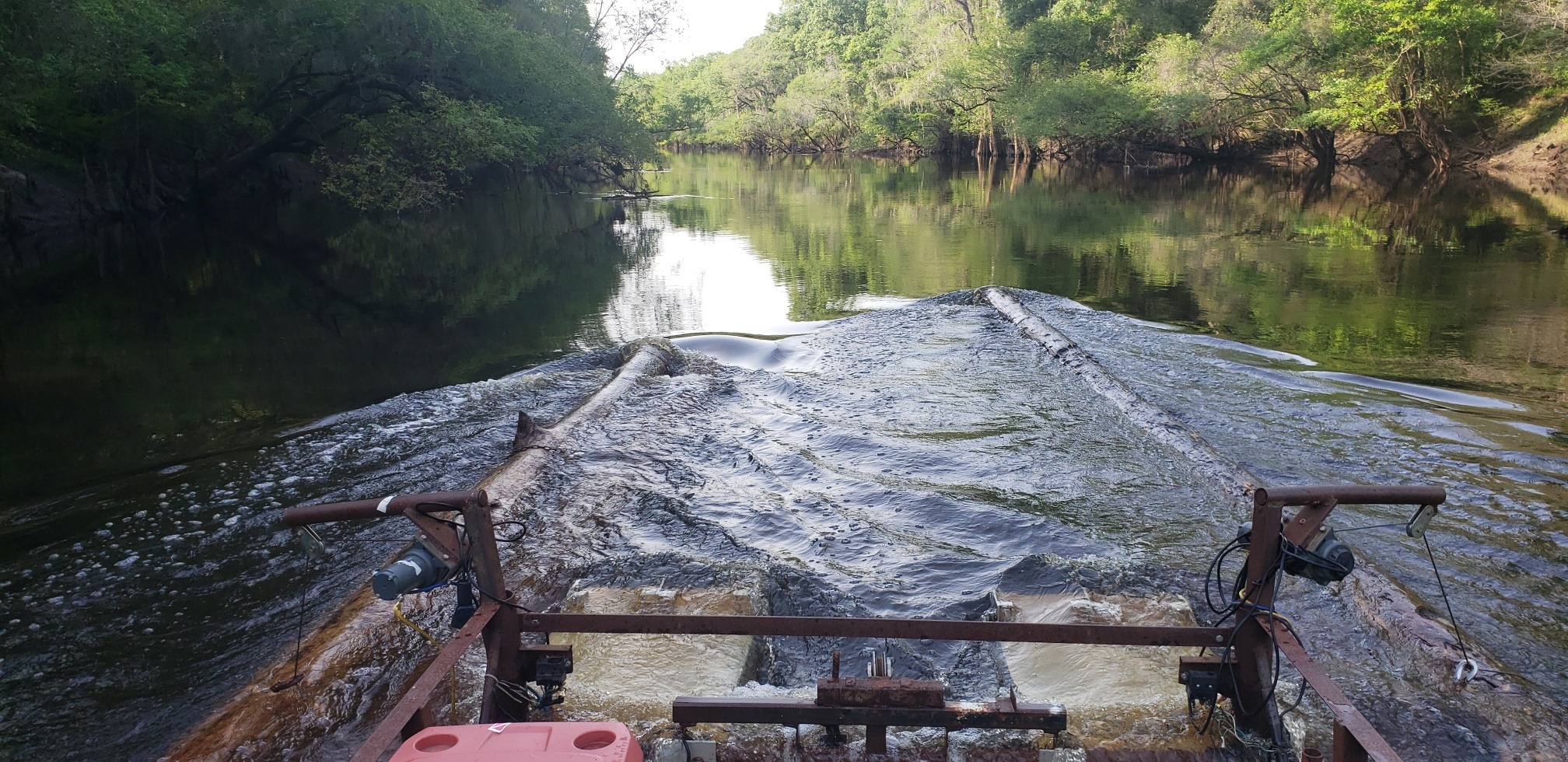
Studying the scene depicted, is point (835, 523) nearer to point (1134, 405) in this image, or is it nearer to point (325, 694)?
point (325, 694)

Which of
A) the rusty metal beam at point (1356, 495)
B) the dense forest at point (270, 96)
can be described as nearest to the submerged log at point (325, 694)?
the rusty metal beam at point (1356, 495)

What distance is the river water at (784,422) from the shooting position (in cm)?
545

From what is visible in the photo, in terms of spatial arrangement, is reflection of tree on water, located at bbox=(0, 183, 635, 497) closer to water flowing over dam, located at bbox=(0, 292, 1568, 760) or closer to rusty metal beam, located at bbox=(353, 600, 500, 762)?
water flowing over dam, located at bbox=(0, 292, 1568, 760)

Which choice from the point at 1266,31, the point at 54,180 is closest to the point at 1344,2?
the point at 1266,31

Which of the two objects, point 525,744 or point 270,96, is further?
point 270,96

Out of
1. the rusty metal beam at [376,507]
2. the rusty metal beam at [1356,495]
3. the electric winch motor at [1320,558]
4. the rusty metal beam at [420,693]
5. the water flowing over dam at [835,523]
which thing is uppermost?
the rusty metal beam at [1356,495]

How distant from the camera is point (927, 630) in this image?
354 cm

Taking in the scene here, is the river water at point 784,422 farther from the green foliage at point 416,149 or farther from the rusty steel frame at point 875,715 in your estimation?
the green foliage at point 416,149

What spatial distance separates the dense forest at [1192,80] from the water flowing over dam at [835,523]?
30245 mm

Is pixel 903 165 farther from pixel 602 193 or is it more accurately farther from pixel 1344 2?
pixel 1344 2

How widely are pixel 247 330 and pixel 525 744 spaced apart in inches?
532

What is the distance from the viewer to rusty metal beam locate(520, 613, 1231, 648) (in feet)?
11.5

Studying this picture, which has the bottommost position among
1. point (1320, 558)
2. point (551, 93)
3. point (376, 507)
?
point (1320, 558)

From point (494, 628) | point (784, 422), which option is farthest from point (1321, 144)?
point (494, 628)
